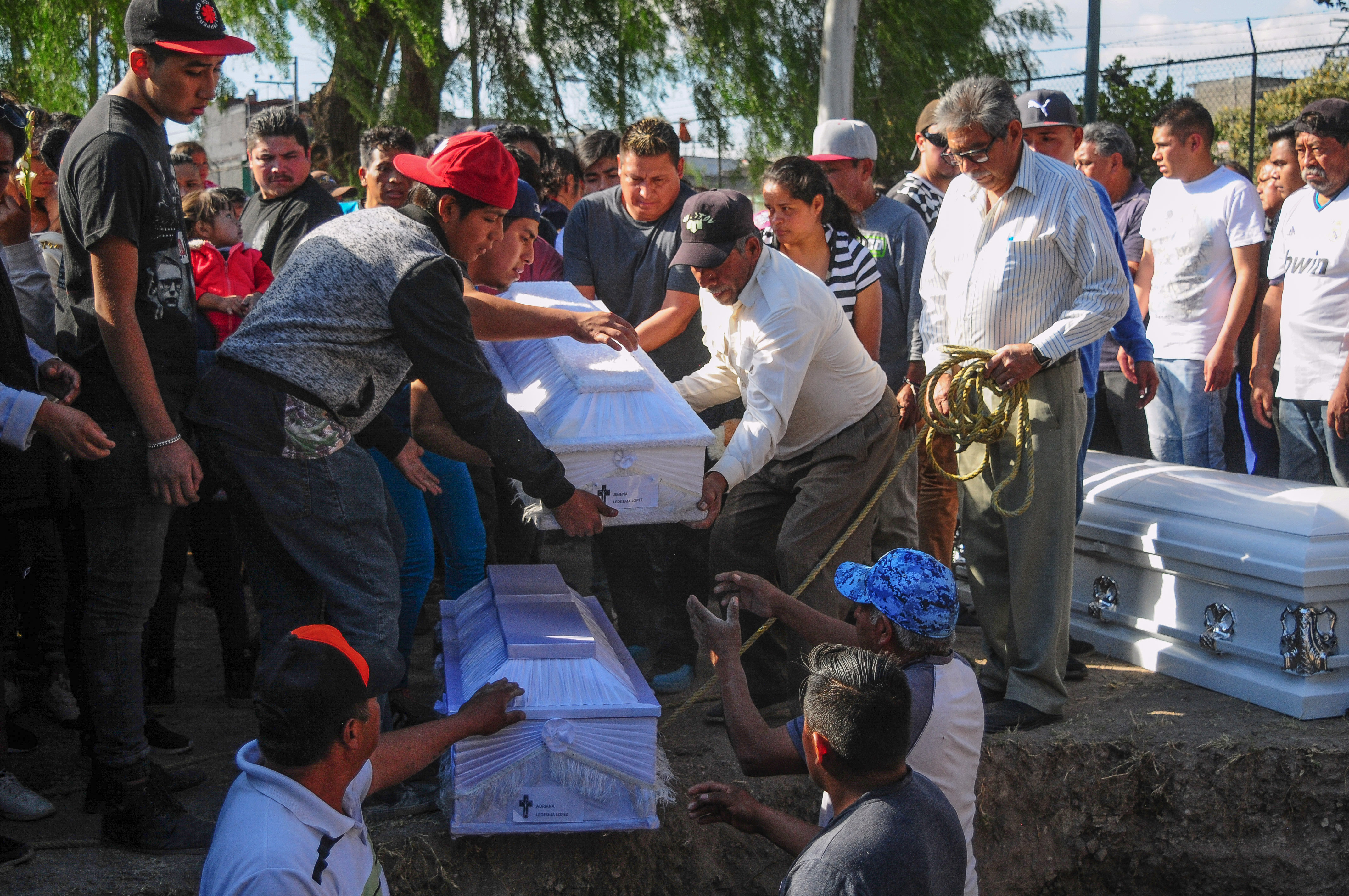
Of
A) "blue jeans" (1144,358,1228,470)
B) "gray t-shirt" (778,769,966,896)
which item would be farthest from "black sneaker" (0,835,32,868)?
"blue jeans" (1144,358,1228,470)

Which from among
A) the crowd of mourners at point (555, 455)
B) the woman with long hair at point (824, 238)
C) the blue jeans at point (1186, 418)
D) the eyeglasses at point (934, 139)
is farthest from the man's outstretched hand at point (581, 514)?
the blue jeans at point (1186, 418)

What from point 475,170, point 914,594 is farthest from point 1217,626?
point 475,170

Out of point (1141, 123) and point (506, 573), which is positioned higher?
point (1141, 123)

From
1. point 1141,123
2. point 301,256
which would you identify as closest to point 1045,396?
point 301,256

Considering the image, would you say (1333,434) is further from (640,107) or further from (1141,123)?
(1141,123)

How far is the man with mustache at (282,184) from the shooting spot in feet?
15.0

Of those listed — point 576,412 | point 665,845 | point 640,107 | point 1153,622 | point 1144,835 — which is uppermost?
point 640,107

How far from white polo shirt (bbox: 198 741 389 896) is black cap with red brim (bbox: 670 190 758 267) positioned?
2027 millimetres

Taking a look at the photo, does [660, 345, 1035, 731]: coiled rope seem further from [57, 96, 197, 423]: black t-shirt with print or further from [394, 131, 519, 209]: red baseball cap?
[57, 96, 197, 423]: black t-shirt with print

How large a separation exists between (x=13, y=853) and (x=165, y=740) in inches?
30.6

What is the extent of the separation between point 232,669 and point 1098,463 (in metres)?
3.85

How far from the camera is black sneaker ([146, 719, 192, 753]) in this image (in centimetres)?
366

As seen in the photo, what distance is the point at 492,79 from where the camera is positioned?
11023mm

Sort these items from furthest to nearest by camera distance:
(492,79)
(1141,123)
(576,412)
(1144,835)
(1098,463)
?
(1141,123), (492,79), (1098,463), (1144,835), (576,412)
